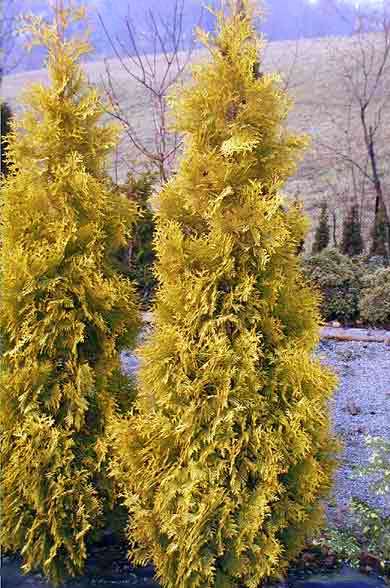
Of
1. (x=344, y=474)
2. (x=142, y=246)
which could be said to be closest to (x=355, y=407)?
(x=344, y=474)

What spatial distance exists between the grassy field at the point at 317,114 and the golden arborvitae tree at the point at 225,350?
755 inches

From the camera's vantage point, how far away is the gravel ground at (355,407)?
526 cm

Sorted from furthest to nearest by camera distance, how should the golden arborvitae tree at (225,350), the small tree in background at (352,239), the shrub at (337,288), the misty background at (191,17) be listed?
the small tree in background at (352,239) → the misty background at (191,17) → the shrub at (337,288) → the golden arborvitae tree at (225,350)

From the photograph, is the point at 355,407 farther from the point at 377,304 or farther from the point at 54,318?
the point at 54,318

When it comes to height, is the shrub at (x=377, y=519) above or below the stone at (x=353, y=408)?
above

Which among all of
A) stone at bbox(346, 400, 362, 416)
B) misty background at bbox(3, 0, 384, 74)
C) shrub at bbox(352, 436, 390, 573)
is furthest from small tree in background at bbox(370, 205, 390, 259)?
shrub at bbox(352, 436, 390, 573)

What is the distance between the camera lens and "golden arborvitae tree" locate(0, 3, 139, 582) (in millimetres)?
3955

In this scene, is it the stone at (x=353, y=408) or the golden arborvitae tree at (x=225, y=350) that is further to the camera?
the stone at (x=353, y=408)

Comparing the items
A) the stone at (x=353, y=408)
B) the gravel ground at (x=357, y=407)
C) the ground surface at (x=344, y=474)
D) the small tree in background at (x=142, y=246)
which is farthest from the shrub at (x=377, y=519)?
the small tree in background at (x=142, y=246)

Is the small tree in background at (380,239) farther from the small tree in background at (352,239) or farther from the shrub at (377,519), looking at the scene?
the shrub at (377,519)

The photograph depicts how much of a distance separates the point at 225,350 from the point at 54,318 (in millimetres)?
1186

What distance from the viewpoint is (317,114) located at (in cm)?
3122

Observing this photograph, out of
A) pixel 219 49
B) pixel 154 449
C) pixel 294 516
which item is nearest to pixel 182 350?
pixel 154 449

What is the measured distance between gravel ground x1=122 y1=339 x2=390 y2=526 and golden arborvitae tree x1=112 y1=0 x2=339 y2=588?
1.12 meters
